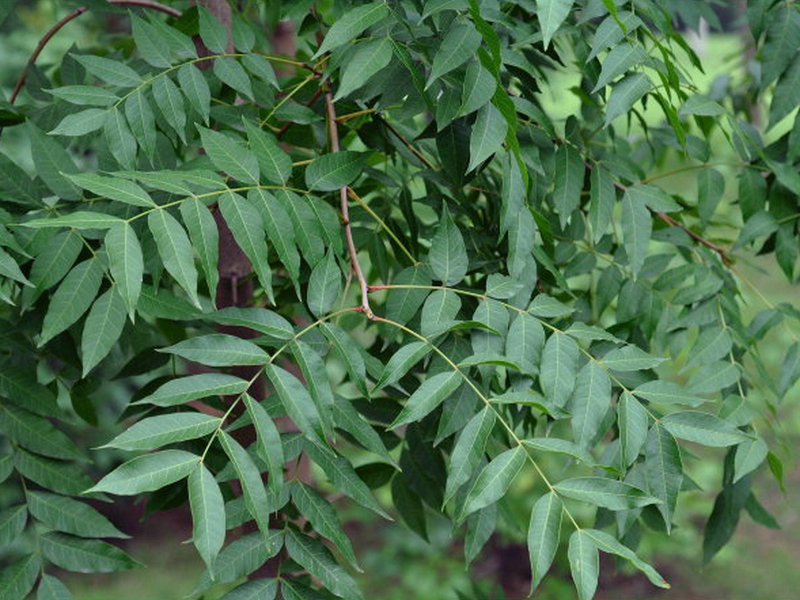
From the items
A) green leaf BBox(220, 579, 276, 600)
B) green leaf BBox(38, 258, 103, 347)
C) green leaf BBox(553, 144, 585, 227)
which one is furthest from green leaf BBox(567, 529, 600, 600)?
green leaf BBox(38, 258, 103, 347)

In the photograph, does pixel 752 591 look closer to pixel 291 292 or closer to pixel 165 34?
pixel 291 292

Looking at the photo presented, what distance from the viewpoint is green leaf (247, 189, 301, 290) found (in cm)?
99

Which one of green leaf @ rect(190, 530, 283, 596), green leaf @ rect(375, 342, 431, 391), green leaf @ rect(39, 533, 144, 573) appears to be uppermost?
green leaf @ rect(375, 342, 431, 391)

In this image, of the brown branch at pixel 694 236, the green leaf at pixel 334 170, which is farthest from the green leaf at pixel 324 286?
the brown branch at pixel 694 236

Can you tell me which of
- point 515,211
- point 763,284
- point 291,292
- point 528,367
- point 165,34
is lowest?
point 763,284

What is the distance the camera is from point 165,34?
1.19 m

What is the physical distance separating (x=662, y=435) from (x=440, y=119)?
39cm

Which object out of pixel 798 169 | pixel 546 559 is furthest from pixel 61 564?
pixel 798 169

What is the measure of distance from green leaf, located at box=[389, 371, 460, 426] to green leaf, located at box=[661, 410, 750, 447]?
0.23m

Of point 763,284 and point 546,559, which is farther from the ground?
point 546,559

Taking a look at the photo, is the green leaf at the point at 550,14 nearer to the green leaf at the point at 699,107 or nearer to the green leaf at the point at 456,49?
the green leaf at the point at 456,49

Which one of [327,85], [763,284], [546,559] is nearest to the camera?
[546,559]

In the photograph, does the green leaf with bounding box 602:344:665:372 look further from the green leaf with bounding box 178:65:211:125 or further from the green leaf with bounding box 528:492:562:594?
the green leaf with bounding box 178:65:211:125

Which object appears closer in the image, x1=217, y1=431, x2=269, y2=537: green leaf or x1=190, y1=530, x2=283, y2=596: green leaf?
x1=217, y1=431, x2=269, y2=537: green leaf
